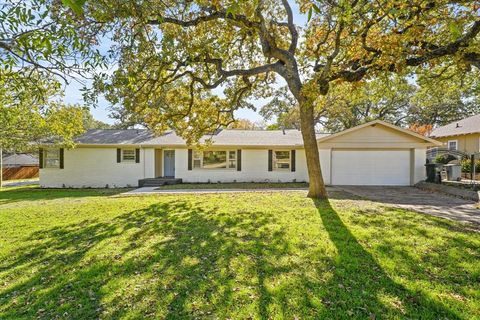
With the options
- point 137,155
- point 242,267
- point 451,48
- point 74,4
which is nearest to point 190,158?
point 137,155

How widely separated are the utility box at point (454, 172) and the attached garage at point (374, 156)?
1.18 metres

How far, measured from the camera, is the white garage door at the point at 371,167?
46.9ft

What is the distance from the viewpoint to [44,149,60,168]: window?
50.4 ft

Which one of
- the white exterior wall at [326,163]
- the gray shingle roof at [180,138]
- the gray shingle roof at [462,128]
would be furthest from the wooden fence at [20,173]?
the gray shingle roof at [462,128]

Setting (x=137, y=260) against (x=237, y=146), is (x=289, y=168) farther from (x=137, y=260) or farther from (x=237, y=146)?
(x=137, y=260)

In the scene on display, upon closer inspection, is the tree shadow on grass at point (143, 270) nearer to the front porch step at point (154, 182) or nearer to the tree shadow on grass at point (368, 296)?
the tree shadow on grass at point (368, 296)

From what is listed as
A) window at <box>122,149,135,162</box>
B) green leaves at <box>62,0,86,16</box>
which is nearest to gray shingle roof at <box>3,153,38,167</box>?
window at <box>122,149,135,162</box>

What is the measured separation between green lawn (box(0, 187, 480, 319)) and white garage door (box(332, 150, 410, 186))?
7892 millimetres

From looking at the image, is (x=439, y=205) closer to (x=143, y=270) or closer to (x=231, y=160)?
(x=143, y=270)

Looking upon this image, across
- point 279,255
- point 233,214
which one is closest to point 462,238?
point 279,255

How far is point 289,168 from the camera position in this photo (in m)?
15.8

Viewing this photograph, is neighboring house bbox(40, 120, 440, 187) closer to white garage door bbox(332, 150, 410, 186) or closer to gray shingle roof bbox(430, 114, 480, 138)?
white garage door bbox(332, 150, 410, 186)

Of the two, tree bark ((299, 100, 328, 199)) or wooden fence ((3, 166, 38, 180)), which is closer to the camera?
tree bark ((299, 100, 328, 199))

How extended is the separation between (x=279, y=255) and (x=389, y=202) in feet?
22.3
